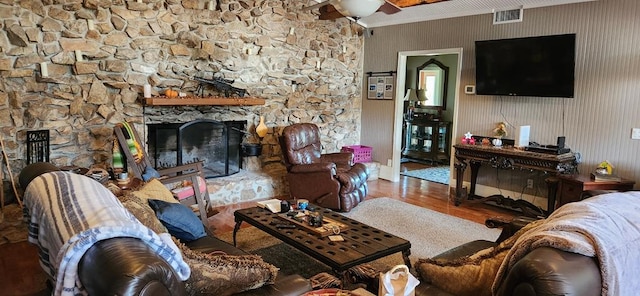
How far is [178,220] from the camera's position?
255 cm

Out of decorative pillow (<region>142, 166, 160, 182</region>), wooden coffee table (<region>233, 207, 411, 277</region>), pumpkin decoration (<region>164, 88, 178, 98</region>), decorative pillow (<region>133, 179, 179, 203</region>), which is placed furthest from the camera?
pumpkin decoration (<region>164, 88, 178, 98</region>)

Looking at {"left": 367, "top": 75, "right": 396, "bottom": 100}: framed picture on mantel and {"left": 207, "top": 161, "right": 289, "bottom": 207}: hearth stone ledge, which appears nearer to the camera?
{"left": 207, "top": 161, "right": 289, "bottom": 207}: hearth stone ledge

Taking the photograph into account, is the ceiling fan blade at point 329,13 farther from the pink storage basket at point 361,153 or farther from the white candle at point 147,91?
the white candle at point 147,91

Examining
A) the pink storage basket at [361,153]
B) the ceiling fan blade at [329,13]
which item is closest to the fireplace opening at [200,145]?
the ceiling fan blade at [329,13]

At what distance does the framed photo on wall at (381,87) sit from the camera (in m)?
6.55

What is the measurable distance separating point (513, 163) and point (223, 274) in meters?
3.98

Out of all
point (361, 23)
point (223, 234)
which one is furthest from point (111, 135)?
point (361, 23)

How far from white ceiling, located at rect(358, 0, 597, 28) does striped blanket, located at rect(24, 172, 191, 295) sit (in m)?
4.37

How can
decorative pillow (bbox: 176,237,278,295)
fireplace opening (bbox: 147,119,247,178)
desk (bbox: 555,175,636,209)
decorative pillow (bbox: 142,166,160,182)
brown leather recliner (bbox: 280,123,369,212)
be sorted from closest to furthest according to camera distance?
decorative pillow (bbox: 176,237,278,295), decorative pillow (bbox: 142,166,160,182), desk (bbox: 555,175,636,209), brown leather recliner (bbox: 280,123,369,212), fireplace opening (bbox: 147,119,247,178)

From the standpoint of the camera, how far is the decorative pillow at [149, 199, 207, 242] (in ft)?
8.11

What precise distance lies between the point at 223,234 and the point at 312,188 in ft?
4.13

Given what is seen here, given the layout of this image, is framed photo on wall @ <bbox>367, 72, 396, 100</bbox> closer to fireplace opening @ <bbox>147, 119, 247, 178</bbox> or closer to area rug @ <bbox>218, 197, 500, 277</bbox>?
area rug @ <bbox>218, 197, 500, 277</bbox>

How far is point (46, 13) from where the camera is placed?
4.02 m

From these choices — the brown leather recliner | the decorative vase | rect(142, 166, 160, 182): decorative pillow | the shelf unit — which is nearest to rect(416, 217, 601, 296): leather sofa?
rect(142, 166, 160, 182): decorative pillow
